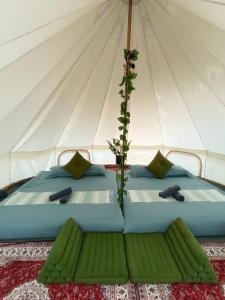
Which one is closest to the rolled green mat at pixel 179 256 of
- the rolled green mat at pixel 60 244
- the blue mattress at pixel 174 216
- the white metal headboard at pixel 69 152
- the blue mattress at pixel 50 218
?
the blue mattress at pixel 174 216

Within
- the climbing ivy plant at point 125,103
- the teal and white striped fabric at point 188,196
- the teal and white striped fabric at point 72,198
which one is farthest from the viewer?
the teal and white striped fabric at point 188,196

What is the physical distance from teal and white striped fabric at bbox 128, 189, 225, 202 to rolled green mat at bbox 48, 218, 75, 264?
101 cm

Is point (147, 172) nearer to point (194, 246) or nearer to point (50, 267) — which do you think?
point (194, 246)

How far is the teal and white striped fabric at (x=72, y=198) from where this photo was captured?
263 centimetres

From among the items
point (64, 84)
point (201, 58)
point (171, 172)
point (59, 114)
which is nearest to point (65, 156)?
point (59, 114)

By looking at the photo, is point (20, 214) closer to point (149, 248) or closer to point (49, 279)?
point (49, 279)

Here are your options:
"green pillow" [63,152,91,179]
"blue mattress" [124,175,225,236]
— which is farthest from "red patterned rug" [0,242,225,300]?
"green pillow" [63,152,91,179]

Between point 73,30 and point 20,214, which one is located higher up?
point 73,30

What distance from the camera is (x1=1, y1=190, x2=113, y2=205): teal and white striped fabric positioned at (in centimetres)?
263

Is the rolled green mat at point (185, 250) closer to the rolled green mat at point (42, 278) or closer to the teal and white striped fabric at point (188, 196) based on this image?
the teal and white striped fabric at point (188, 196)

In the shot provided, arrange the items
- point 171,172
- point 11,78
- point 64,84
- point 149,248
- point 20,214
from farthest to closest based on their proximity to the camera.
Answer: point 171,172
point 64,84
point 11,78
point 20,214
point 149,248

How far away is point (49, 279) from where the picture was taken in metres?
1.44

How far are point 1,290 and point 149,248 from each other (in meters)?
1.11

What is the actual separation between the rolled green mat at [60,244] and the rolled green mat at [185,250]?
909 millimetres
